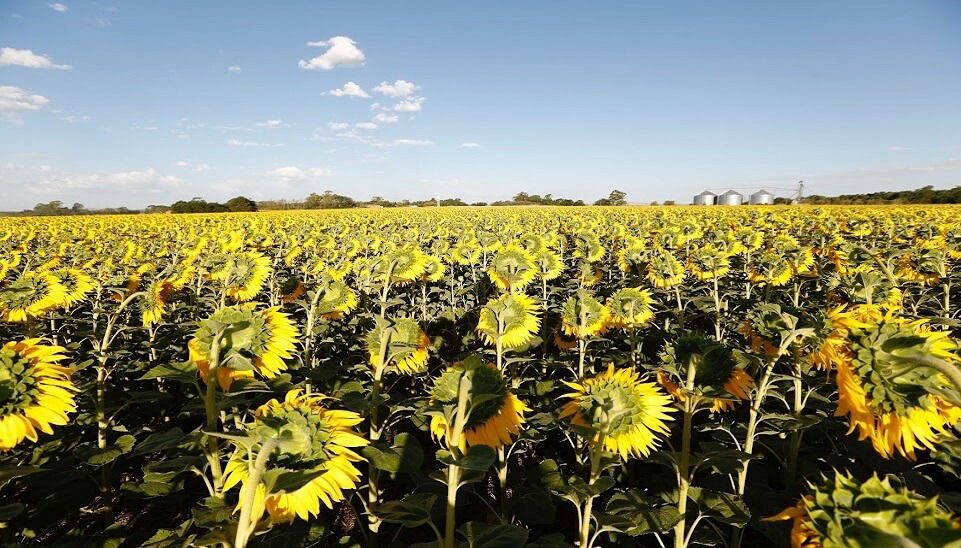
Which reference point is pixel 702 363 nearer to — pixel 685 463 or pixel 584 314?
pixel 685 463

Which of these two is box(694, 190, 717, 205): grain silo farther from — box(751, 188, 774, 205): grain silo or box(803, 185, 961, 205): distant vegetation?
box(803, 185, 961, 205): distant vegetation

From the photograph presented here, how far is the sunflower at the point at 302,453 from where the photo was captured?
1.21 metres

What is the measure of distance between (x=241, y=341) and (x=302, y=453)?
73 cm

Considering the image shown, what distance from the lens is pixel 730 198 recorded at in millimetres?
62375

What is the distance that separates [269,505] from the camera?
1.36 meters

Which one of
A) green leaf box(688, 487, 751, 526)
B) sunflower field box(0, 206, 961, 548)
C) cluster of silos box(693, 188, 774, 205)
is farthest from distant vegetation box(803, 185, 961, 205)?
green leaf box(688, 487, 751, 526)

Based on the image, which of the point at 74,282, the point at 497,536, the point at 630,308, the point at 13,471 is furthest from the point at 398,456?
the point at 74,282

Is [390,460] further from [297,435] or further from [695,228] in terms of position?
[695,228]

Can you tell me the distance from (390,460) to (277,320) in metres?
0.87

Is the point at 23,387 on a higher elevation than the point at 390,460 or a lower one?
higher

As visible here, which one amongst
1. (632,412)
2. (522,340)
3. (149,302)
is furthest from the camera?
(149,302)

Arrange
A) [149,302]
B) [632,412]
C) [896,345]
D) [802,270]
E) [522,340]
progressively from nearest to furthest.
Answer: [896,345], [632,412], [522,340], [149,302], [802,270]

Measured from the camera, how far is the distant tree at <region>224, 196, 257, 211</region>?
46.7 meters

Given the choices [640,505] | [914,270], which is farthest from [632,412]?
[914,270]
